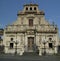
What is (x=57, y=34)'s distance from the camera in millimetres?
46688

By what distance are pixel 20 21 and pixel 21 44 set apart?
5204 millimetres

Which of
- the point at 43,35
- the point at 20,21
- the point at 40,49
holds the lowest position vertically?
the point at 40,49

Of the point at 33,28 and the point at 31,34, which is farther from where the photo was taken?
the point at 33,28

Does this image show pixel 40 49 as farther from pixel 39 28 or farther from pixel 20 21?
pixel 20 21

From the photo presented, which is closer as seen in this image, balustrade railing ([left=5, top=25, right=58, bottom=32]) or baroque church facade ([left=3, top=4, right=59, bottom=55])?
baroque church facade ([left=3, top=4, right=59, bottom=55])

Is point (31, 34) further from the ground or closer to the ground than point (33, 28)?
closer to the ground

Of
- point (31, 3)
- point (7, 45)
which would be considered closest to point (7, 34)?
point (7, 45)

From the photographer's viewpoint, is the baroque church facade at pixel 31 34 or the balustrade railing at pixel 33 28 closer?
the baroque church facade at pixel 31 34

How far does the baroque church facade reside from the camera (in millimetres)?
46250

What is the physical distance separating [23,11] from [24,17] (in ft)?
4.80

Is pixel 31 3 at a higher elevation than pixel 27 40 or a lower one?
higher

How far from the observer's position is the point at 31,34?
47.2m

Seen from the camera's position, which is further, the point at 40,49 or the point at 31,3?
the point at 31,3

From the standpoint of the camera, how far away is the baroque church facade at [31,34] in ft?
152
